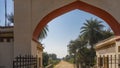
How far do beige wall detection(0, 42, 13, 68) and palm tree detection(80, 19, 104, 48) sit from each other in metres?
33.1

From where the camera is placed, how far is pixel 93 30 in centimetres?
4688

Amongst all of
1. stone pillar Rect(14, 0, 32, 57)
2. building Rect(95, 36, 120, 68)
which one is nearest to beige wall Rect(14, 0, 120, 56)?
stone pillar Rect(14, 0, 32, 57)

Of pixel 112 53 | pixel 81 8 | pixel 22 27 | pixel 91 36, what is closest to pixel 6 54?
pixel 22 27

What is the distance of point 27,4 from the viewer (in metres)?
13.8

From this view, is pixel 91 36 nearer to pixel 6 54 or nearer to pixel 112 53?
pixel 112 53

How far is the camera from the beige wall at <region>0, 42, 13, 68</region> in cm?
1374

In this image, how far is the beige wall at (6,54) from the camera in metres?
13.7

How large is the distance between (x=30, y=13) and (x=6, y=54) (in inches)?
79.0

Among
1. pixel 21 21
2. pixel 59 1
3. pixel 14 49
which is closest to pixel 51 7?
pixel 59 1

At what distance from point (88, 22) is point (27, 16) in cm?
3426

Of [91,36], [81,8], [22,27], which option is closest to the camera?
[22,27]

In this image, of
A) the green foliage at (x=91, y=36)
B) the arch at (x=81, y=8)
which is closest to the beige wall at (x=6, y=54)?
the arch at (x=81, y=8)

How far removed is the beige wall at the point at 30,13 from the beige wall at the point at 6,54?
13.7 inches

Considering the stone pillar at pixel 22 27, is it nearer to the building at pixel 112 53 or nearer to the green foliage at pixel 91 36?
the building at pixel 112 53
